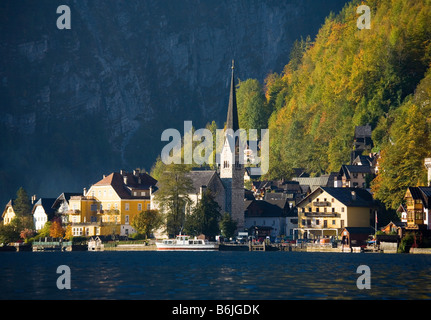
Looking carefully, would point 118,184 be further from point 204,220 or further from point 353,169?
point 353,169

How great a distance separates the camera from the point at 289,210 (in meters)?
143

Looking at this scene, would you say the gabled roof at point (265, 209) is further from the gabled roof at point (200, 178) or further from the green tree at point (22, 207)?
the green tree at point (22, 207)

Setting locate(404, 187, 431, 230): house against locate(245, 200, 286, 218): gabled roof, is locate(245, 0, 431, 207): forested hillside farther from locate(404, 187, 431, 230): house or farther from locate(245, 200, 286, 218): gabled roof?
locate(404, 187, 431, 230): house

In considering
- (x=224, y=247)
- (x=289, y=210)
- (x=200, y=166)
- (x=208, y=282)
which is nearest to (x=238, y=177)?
(x=289, y=210)

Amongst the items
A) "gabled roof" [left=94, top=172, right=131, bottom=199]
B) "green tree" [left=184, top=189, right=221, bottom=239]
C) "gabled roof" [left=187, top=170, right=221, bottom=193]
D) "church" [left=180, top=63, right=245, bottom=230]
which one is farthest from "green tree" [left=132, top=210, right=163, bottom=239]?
"gabled roof" [left=94, top=172, right=131, bottom=199]

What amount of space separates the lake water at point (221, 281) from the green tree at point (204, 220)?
4528 cm

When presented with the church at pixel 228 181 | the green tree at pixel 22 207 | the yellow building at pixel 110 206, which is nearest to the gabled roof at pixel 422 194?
the church at pixel 228 181

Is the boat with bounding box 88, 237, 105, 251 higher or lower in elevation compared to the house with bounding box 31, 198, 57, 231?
lower

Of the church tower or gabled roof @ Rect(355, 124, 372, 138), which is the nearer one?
the church tower

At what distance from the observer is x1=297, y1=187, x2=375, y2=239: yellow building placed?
126 m

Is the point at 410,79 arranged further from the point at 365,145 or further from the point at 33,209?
the point at 33,209

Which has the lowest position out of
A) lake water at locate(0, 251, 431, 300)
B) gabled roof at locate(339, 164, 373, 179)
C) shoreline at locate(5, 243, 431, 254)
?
lake water at locate(0, 251, 431, 300)

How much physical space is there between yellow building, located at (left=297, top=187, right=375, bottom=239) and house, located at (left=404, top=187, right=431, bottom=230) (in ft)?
75.3
